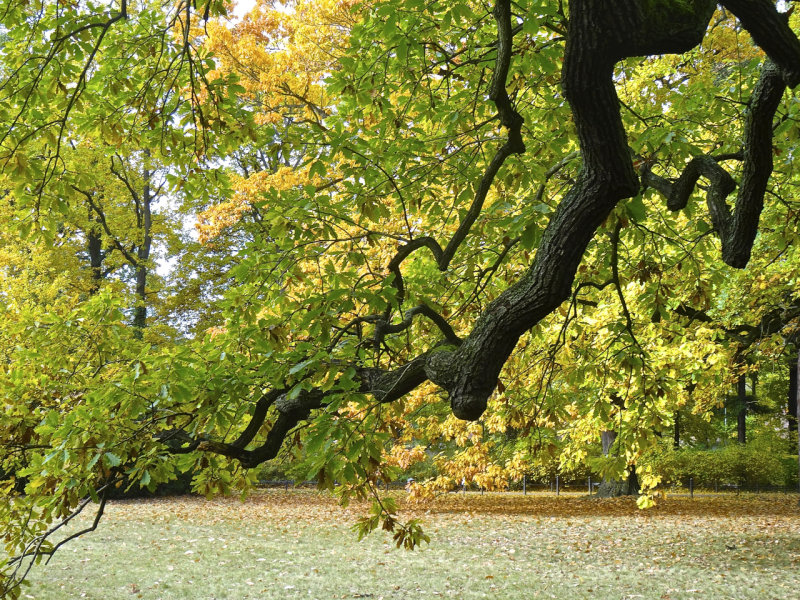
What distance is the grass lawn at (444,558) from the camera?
24.8 feet

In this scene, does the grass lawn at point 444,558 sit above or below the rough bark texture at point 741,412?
below

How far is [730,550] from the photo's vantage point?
32.6 ft

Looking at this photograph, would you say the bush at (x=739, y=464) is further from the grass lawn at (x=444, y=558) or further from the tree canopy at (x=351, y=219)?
the tree canopy at (x=351, y=219)

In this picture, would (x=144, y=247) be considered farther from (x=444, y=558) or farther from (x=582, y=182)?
(x=582, y=182)

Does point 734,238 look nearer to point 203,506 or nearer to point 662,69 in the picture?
point 662,69

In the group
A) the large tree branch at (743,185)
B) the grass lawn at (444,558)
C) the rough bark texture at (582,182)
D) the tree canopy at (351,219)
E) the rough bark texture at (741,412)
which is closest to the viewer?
the rough bark texture at (582,182)

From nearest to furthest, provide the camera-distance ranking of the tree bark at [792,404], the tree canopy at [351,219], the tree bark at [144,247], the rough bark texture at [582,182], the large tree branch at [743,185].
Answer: the rough bark texture at [582,182]
the tree canopy at [351,219]
the large tree branch at [743,185]
the tree bark at [144,247]
the tree bark at [792,404]

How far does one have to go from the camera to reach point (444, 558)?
9.46 meters

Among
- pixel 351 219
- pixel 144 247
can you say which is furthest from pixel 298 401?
pixel 144 247

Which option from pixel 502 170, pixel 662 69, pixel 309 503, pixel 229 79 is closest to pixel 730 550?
pixel 662 69

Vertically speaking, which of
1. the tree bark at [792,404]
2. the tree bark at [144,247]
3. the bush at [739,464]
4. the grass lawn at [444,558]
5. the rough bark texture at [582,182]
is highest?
the tree bark at [144,247]

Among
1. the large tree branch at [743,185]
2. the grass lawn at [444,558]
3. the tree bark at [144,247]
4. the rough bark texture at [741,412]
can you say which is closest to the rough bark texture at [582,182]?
the large tree branch at [743,185]

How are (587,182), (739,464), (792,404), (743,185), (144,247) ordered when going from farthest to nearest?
(792,404), (739,464), (144,247), (743,185), (587,182)

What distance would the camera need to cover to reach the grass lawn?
7555 millimetres
